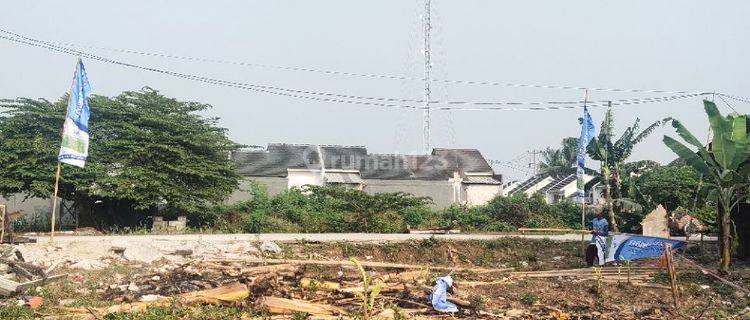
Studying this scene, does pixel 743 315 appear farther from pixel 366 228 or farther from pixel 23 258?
pixel 366 228

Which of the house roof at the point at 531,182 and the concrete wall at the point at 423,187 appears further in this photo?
the house roof at the point at 531,182

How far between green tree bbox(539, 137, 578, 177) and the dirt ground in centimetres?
4023

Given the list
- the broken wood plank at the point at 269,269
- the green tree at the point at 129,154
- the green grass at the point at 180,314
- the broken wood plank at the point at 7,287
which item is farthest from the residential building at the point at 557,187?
the broken wood plank at the point at 7,287

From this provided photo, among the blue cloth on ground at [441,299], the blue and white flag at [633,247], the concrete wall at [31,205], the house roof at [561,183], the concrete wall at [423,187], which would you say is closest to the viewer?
the blue cloth on ground at [441,299]

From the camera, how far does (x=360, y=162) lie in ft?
168

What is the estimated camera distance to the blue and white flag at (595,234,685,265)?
13.0m

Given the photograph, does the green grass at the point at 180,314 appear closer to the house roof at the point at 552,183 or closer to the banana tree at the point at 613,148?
the banana tree at the point at 613,148

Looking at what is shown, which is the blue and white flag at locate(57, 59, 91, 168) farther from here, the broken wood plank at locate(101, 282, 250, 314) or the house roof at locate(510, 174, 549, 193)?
the house roof at locate(510, 174, 549, 193)

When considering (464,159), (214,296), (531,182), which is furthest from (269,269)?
(531,182)

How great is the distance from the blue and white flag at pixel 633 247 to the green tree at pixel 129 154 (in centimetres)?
1850

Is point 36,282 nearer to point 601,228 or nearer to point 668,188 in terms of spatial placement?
point 601,228

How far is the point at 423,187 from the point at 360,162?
575 cm

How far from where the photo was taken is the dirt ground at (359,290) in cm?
985

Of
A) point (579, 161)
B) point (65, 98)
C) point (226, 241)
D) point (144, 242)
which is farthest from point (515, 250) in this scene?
point (65, 98)
